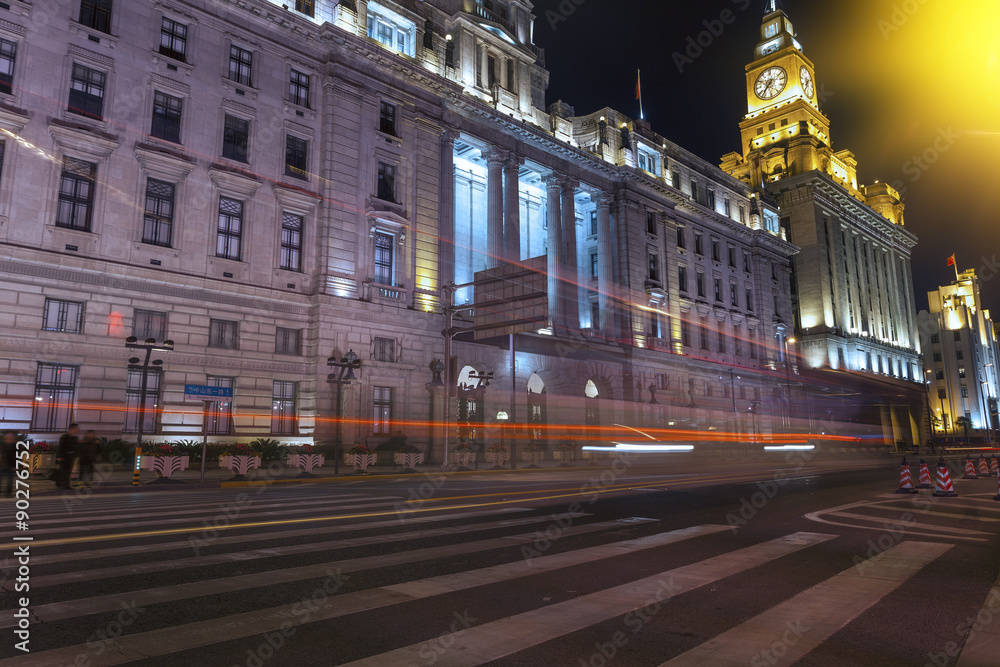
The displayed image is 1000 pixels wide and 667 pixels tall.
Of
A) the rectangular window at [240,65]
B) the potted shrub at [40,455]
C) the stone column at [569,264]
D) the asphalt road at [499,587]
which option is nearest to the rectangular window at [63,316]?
the potted shrub at [40,455]

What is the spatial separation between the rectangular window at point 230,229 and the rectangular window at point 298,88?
6713 mm

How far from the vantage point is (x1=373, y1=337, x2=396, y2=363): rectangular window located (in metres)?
33.4

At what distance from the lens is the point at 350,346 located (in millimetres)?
31953

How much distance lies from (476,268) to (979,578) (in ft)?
121

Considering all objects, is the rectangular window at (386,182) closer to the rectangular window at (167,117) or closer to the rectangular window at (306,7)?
the rectangular window at (306,7)

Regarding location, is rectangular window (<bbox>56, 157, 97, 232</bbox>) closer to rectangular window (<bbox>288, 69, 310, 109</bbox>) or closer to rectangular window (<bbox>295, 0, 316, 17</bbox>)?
rectangular window (<bbox>288, 69, 310, 109</bbox>)

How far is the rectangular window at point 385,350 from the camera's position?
33.4 meters

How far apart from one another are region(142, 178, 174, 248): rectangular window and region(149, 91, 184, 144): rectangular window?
2.18 m

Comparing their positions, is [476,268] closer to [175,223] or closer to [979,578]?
[175,223]

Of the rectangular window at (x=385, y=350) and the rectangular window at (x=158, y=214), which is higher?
the rectangular window at (x=158, y=214)

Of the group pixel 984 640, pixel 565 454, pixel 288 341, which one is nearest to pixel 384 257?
pixel 288 341

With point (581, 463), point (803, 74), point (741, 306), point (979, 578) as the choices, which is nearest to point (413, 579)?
point (979, 578)

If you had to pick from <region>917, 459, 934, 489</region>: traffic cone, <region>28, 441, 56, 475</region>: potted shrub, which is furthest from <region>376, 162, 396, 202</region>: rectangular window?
<region>917, 459, 934, 489</region>: traffic cone

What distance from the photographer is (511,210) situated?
42.7 meters
